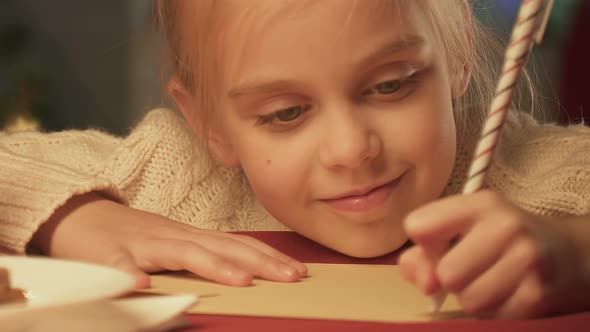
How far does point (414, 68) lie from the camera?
0.91 metres

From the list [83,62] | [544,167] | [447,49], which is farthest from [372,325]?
[83,62]

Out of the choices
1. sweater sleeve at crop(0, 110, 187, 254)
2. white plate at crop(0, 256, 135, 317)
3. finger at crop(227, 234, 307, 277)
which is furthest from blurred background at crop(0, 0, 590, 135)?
white plate at crop(0, 256, 135, 317)

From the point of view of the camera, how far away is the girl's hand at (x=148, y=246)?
73 cm

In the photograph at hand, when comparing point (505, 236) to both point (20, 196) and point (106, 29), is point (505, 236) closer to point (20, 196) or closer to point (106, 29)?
point (20, 196)

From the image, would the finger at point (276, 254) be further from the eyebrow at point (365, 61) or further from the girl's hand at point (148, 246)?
the eyebrow at point (365, 61)

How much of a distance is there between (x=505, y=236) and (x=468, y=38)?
633 millimetres

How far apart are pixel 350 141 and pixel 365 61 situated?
0.09 metres

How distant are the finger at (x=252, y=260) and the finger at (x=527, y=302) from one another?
22 centimetres

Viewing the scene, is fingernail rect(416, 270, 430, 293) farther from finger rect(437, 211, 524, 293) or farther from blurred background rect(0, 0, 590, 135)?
blurred background rect(0, 0, 590, 135)

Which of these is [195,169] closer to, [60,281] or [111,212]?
[111,212]

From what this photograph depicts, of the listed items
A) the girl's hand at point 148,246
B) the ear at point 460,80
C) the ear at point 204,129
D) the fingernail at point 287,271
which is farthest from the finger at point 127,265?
the ear at point 460,80

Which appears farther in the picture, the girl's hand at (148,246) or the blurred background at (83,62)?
the blurred background at (83,62)

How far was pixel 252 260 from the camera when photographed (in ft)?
2.42

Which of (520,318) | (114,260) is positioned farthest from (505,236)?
(114,260)
